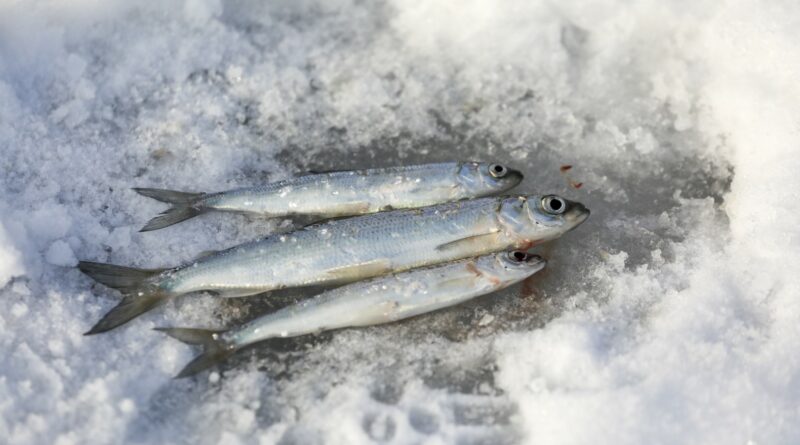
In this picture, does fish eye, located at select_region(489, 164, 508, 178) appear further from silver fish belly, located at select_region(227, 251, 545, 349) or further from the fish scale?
silver fish belly, located at select_region(227, 251, 545, 349)

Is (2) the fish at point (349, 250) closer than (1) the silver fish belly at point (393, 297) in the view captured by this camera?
No

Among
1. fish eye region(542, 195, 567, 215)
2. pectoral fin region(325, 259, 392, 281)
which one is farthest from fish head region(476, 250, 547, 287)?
pectoral fin region(325, 259, 392, 281)

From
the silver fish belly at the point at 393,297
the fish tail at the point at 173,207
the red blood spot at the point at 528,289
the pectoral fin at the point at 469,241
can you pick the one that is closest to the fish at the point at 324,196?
the fish tail at the point at 173,207

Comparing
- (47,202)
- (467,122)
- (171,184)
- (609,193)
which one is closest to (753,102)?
(609,193)

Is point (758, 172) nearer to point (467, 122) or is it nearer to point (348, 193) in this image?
point (467, 122)

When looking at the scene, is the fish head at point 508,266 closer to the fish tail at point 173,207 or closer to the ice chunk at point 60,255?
the fish tail at point 173,207

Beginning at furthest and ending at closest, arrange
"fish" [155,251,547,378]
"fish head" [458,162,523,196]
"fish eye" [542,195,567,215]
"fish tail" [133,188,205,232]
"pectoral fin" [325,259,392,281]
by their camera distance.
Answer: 1. "fish head" [458,162,523,196]
2. "fish tail" [133,188,205,232]
3. "fish eye" [542,195,567,215]
4. "pectoral fin" [325,259,392,281]
5. "fish" [155,251,547,378]
